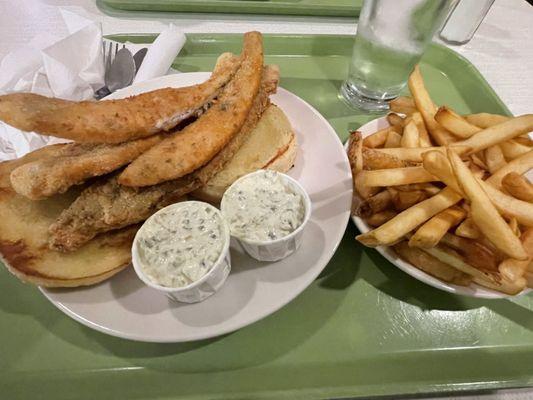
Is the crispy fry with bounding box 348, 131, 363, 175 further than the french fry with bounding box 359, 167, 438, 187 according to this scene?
Yes

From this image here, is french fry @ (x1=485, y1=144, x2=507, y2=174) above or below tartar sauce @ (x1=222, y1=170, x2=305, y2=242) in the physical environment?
above

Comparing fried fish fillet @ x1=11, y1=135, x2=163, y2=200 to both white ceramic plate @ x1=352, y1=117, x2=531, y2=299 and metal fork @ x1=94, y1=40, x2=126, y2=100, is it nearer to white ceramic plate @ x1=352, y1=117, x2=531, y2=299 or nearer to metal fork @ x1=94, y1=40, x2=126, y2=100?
metal fork @ x1=94, y1=40, x2=126, y2=100

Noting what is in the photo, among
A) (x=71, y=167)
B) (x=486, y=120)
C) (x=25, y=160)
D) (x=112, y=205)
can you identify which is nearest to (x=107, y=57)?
(x=25, y=160)

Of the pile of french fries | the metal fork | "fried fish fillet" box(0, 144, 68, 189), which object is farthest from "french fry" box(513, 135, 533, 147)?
the metal fork

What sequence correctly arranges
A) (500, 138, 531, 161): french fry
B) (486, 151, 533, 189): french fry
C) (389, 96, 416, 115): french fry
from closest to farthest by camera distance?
1. (486, 151, 533, 189): french fry
2. (500, 138, 531, 161): french fry
3. (389, 96, 416, 115): french fry

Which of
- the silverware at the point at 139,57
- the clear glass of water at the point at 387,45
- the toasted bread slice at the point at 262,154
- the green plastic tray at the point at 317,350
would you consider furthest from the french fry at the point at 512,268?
the silverware at the point at 139,57

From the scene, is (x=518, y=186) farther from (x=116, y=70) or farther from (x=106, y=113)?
(x=116, y=70)
